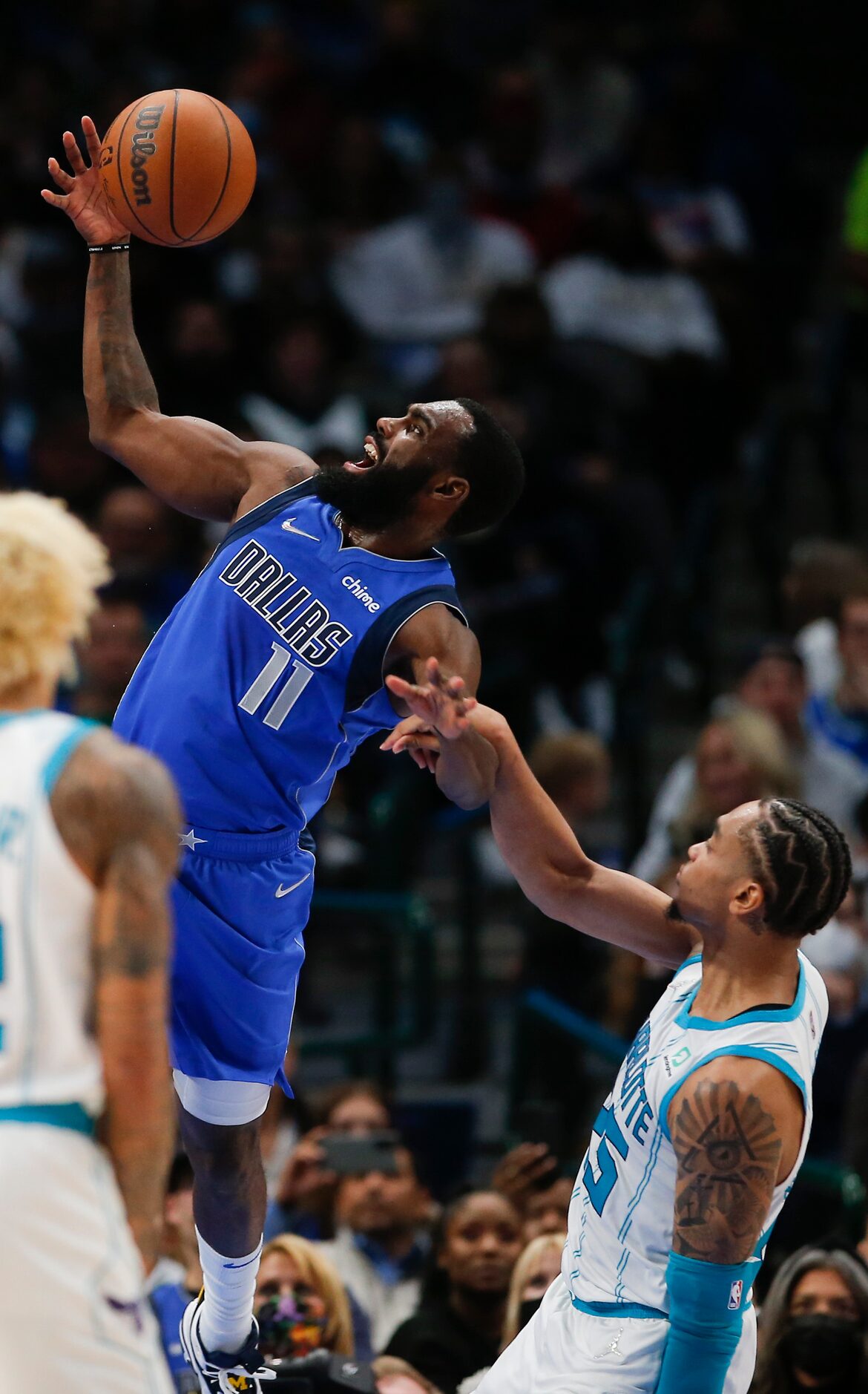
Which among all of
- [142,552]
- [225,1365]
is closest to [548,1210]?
[225,1365]

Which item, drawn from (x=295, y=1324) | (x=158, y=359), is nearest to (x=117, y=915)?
(x=295, y=1324)

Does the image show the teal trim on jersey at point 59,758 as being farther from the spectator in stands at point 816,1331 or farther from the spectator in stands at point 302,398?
the spectator in stands at point 302,398

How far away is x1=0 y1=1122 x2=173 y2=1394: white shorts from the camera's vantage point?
2.91 m

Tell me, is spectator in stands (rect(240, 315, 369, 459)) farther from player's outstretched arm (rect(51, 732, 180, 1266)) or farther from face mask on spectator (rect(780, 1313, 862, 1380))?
player's outstretched arm (rect(51, 732, 180, 1266))

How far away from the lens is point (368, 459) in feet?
14.4

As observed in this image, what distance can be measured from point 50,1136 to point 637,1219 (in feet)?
4.04

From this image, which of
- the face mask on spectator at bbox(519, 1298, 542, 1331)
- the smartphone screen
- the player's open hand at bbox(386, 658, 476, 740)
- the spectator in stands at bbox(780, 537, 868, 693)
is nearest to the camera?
the player's open hand at bbox(386, 658, 476, 740)

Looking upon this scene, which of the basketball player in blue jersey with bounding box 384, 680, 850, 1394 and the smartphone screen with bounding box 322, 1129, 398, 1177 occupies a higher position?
the basketball player in blue jersey with bounding box 384, 680, 850, 1394

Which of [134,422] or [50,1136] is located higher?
[134,422]

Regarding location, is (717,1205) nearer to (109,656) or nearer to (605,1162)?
(605,1162)

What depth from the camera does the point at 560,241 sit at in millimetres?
10797

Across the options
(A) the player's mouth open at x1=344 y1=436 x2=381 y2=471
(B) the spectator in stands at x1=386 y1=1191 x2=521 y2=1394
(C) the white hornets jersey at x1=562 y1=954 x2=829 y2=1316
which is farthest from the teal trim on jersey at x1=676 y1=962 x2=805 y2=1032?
(B) the spectator in stands at x1=386 y1=1191 x2=521 y2=1394

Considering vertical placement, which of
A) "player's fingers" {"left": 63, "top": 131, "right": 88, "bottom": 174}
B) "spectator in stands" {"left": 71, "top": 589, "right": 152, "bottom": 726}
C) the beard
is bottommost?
"spectator in stands" {"left": 71, "top": 589, "right": 152, "bottom": 726}

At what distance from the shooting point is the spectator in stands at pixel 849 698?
26.6 feet
